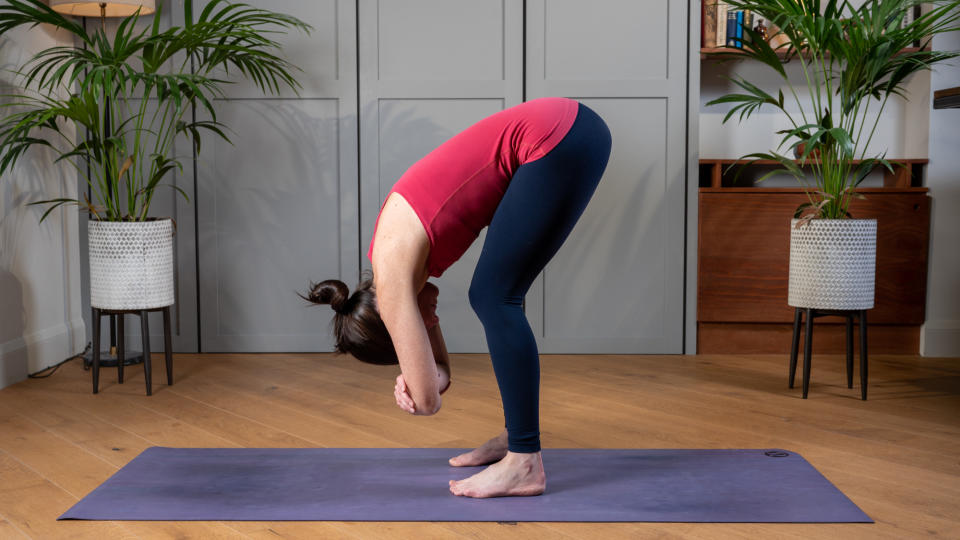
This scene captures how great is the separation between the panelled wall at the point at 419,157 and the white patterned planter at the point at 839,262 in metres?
0.79

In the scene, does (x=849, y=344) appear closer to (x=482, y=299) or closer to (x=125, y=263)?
(x=482, y=299)

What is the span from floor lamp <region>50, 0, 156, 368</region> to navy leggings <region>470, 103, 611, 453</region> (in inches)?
75.3

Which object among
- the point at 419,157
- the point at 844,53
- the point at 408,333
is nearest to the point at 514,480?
the point at 408,333

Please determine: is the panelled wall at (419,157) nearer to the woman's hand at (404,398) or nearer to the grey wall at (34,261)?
the grey wall at (34,261)

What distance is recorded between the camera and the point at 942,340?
345 cm

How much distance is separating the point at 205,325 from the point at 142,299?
73 cm

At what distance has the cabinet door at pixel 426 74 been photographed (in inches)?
135

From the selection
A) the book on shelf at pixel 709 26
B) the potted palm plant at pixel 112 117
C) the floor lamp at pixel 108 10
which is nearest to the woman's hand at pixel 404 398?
the potted palm plant at pixel 112 117

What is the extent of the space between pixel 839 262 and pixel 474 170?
158 cm

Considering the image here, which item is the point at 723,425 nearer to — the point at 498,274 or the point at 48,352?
the point at 498,274

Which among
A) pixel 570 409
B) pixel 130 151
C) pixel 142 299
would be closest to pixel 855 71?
pixel 570 409

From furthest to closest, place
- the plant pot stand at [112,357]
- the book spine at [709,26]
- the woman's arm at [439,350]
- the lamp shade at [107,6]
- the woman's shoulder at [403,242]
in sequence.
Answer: the book spine at [709,26] → the plant pot stand at [112,357] → the lamp shade at [107,6] → the woman's arm at [439,350] → the woman's shoulder at [403,242]

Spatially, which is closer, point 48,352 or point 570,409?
point 570,409

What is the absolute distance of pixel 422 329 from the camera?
1.66 m
